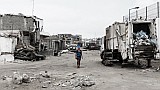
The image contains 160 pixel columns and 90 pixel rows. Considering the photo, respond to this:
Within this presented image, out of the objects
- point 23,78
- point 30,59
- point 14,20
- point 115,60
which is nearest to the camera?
point 23,78

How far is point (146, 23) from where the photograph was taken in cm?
1909

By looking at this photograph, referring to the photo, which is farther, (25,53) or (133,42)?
(25,53)

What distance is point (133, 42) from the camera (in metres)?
18.1

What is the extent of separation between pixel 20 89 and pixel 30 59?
698 inches

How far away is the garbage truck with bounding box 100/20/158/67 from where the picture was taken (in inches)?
703

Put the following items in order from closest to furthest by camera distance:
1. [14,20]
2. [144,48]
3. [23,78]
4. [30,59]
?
[23,78] < [144,48] < [30,59] < [14,20]

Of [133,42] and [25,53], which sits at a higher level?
[133,42]

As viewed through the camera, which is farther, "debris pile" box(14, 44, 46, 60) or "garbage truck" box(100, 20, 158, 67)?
"debris pile" box(14, 44, 46, 60)

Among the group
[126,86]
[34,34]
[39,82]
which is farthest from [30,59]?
[126,86]

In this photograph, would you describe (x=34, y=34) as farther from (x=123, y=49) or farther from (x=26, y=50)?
(x=123, y=49)

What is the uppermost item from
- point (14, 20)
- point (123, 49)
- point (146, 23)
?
point (14, 20)

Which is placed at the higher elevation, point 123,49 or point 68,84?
point 123,49

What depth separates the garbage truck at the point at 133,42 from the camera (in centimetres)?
1784

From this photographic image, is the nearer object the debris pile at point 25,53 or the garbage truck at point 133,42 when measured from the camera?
the garbage truck at point 133,42
